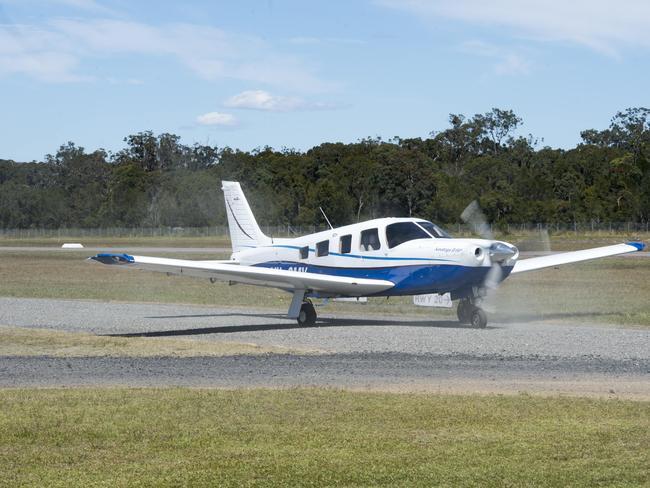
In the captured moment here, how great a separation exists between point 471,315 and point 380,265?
231 centimetres

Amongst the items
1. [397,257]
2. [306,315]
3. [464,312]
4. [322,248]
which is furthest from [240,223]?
[464,312]

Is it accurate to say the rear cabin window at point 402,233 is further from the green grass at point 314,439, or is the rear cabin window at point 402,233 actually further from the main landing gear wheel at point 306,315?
the green grass at point 314,439

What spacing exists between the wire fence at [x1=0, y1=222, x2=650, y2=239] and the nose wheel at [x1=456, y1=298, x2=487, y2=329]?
151 ft

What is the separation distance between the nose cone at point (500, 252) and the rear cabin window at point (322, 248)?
414 cm

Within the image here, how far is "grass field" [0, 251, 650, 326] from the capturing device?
28469mm

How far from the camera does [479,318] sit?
919 inches

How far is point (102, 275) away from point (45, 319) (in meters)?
23.6

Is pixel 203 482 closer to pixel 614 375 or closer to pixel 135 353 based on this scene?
pixel 614 375

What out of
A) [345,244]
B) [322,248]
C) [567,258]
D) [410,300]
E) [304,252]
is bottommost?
[410,300]

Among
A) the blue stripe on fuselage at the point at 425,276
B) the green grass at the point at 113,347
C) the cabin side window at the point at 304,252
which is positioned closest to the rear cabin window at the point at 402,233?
the blue stripe on fuselage at the point at 425,276

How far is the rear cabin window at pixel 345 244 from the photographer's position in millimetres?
24297

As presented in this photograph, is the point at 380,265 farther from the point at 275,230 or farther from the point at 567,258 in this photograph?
the point at 275,230

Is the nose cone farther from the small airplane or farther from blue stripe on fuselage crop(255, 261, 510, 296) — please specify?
blue stripe on fuselage crop(255, 261, 510, 296)

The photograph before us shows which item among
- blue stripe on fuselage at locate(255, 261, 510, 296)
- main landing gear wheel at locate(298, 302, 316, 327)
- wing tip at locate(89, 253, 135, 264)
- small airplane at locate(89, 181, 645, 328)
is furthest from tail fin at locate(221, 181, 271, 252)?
Result: wing tip at locate(89, 253, 135, 264)
